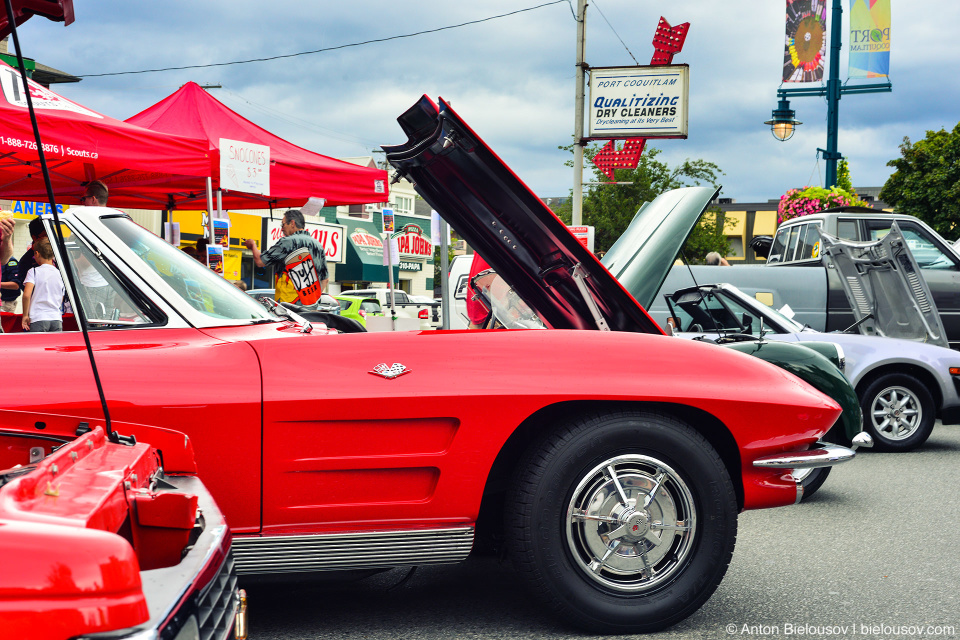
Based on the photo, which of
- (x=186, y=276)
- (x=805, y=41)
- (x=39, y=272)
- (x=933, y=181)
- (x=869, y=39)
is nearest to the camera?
(x=186, y=276)

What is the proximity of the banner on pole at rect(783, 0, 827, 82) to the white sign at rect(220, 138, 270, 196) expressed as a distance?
17.9 m

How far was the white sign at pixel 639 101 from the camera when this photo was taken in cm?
1656

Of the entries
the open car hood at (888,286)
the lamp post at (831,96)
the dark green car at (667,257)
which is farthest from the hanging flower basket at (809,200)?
the dark green car at (667,257)

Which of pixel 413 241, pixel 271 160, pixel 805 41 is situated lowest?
pixel 271 160

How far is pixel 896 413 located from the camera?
7.78m

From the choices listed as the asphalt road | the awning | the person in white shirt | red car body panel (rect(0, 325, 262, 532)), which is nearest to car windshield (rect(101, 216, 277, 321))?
red car body panel (rect(0, 325, 262, 532))

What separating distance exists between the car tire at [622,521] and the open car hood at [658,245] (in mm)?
1653

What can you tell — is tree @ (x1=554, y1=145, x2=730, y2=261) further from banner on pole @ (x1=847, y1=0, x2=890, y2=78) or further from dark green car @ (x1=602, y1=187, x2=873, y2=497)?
dark green car @ (x1=602, y1=187, x2=873, y2=497)

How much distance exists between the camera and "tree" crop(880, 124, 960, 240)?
28.2 metres

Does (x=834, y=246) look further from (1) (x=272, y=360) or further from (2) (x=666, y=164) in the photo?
(2) (x=666, y=164)

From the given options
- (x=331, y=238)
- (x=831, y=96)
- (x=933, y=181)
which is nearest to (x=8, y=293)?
(x=831, y=96)

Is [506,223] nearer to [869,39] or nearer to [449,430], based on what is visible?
[449,430]

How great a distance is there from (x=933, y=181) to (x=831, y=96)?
10140 millimetres

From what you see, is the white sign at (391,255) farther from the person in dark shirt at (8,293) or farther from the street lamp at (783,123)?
the street lamp at (783,123)
